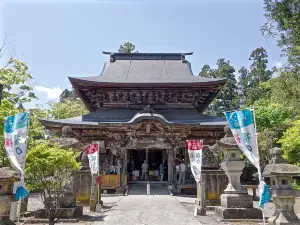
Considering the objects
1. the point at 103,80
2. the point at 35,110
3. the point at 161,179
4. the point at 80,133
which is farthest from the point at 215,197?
the point at 35,110

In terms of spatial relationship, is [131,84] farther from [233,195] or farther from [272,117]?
[272,117]

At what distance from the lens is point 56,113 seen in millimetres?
33844

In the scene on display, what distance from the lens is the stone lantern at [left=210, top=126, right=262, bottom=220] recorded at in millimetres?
9781

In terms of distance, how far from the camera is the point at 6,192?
6.67 meters

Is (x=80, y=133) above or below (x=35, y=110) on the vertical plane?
below

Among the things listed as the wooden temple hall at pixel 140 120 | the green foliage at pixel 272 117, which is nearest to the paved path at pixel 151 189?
the wooden temple hall at pixel 140 120

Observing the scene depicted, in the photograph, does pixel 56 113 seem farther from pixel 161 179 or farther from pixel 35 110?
pixel 161 179

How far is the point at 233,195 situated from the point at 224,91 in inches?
1747

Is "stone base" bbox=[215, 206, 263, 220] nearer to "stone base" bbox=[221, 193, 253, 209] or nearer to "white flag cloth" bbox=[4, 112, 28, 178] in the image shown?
"stone base" bbox=[221, 193, 253, 209]

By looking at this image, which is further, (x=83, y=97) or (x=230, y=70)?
(x=230, y=70)

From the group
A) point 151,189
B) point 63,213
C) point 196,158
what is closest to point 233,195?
point 196,158

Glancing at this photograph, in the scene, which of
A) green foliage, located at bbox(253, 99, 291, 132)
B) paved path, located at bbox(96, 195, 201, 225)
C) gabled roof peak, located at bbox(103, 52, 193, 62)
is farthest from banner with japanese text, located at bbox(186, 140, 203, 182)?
green foliage, located at bbox(253, 99, 291, 132)

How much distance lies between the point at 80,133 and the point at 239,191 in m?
12.0

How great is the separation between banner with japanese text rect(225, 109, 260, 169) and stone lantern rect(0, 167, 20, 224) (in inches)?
205
